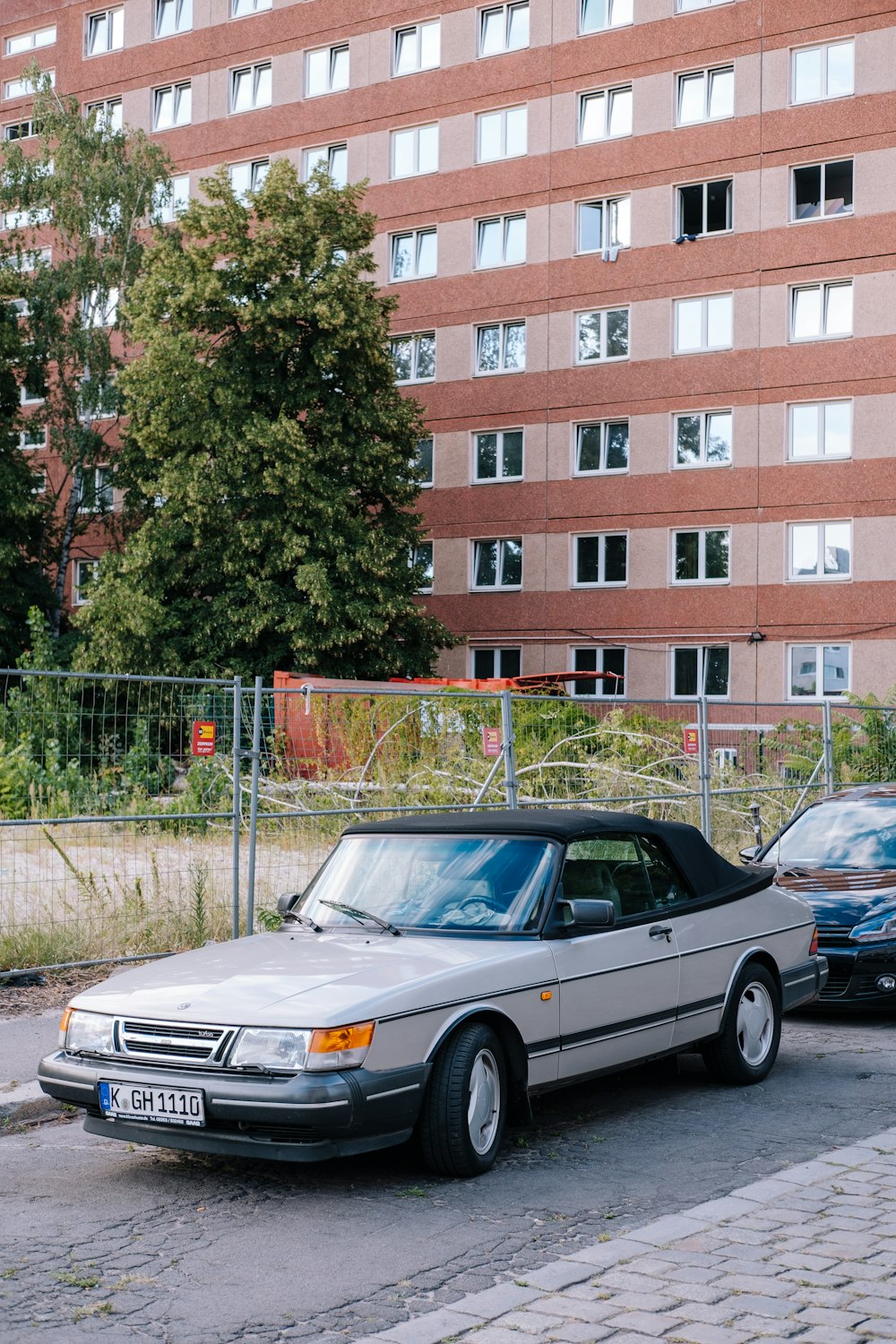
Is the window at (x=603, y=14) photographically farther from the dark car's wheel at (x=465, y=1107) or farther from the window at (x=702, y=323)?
the dark car's wheel at (x=465, y=1107)

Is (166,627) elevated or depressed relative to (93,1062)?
elevated

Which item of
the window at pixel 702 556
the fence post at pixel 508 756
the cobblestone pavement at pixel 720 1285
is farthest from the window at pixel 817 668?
the cobblestone pavement at pixel 720 1285

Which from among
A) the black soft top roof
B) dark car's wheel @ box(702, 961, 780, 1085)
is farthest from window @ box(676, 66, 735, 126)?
dark car's wheel @ box(702, 961, 780, 1085)

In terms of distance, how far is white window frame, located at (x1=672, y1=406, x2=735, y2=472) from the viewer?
3612 centimetres

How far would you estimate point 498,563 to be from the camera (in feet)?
129

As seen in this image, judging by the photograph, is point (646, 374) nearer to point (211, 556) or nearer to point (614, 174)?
point (614, 174)

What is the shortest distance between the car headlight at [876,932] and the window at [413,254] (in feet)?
106

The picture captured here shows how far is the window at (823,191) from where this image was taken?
34.8 m

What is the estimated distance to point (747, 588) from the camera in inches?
1406

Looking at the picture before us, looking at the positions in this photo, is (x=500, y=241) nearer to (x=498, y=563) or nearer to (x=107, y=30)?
Answer: (x=498, y=563)

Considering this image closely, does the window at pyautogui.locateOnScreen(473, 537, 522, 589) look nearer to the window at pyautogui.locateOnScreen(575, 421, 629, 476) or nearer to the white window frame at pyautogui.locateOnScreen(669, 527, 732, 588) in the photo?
the window at pyautogui.locateOnScreen(575, 421, 629, 476)

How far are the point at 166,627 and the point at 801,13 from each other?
1982 centimetres

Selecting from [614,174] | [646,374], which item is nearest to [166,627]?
[646,374]

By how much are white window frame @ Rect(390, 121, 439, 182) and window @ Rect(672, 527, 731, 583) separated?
38.4ft
